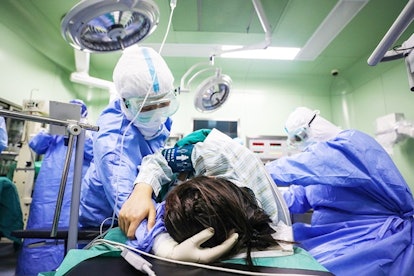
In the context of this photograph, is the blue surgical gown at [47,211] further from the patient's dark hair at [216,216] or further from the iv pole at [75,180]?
the patient's dark hair at [216,216]

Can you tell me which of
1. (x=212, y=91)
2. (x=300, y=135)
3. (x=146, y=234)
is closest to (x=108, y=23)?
(x=146, y=234)

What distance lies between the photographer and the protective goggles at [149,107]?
3.22ft

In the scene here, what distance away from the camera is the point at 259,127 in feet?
10.9

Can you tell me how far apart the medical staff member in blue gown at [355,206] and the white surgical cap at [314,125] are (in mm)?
642

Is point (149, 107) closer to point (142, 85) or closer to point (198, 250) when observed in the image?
point (142, 85)

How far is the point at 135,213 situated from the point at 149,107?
496 mm

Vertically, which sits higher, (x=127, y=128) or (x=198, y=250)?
(x=127, y=128)

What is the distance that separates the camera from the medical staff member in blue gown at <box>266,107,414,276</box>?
94 centimetres

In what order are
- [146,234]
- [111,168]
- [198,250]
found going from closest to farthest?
[198,250] → [146,234] → [111,168]

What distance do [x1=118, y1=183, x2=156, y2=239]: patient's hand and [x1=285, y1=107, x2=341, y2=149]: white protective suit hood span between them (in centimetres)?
153

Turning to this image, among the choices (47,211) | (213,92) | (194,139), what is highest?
(213,92)

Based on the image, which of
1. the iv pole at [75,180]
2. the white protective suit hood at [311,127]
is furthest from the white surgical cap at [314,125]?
the iv pole at [75,180]

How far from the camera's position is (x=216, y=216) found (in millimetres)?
549

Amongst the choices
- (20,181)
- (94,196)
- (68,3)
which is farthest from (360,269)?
(68,3)
